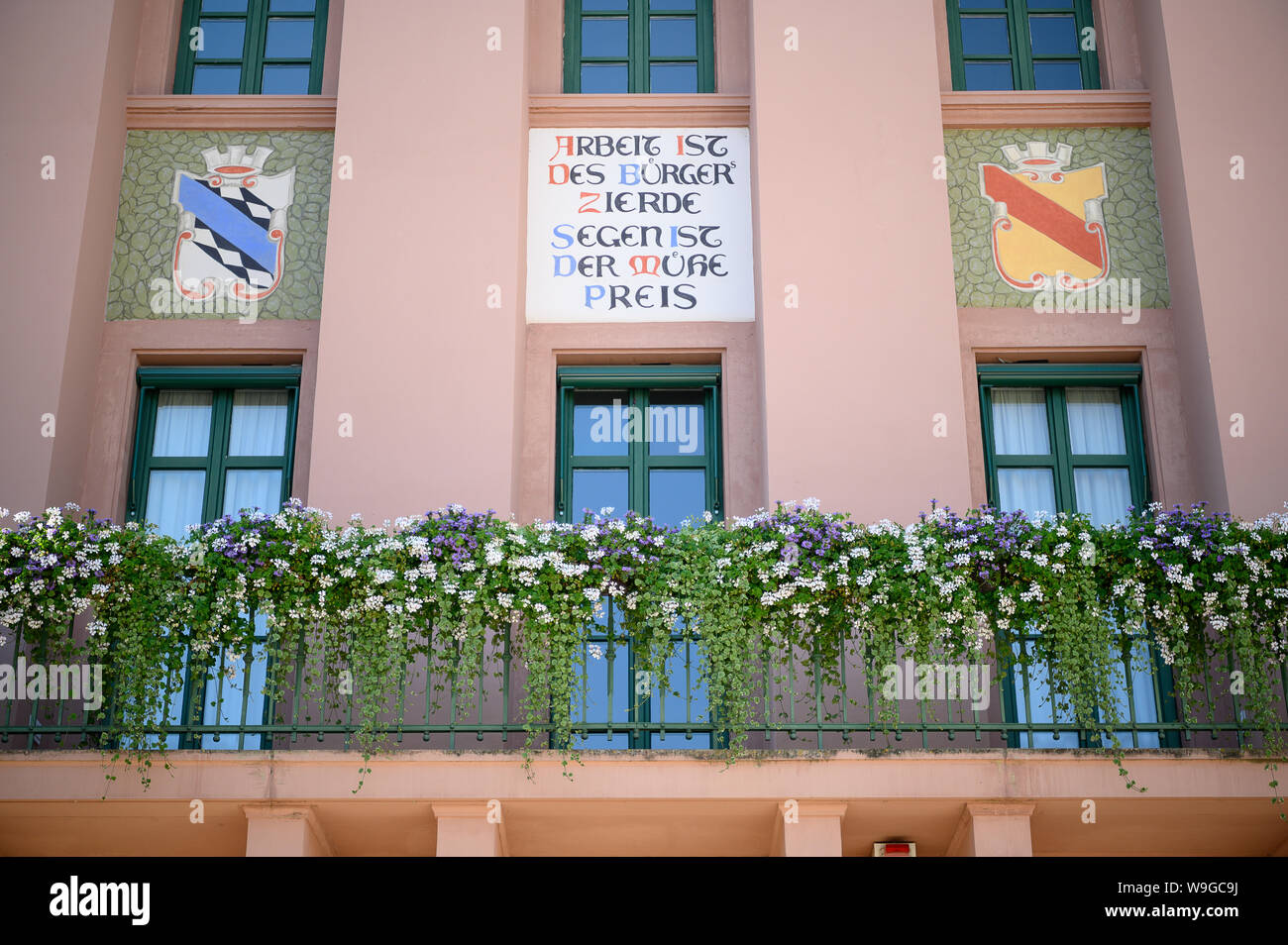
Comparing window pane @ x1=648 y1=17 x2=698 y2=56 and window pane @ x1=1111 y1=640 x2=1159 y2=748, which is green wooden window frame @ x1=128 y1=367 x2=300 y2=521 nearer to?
window pane @ x1=648 y1=17 x2=698 y2=56

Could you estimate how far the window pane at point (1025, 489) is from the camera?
11797 mm

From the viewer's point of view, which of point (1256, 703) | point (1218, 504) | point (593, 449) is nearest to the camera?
point (1256, 703)

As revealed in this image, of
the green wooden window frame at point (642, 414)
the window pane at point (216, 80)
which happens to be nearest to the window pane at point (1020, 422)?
the green wooden window frame at point (642, 414)

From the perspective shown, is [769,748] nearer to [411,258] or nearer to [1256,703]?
[1256,703]

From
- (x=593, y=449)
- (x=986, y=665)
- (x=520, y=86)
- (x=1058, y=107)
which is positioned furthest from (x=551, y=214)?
(x=986, y=665)

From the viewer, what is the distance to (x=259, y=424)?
39.5ft

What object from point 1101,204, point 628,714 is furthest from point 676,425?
point 1101,204

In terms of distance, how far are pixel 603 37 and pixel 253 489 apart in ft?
15.1

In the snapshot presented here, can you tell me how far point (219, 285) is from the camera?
12.2 m

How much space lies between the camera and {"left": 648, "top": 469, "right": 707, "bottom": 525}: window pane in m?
11.7

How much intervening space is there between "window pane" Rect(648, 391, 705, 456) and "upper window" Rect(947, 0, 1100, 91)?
11.2ft

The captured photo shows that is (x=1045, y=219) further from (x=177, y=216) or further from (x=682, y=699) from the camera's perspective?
(x=177, y=216)

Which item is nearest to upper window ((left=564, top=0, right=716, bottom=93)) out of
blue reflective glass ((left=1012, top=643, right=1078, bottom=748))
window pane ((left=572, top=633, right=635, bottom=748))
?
window pane ((left=572, top=633, right=635, bottom=748))

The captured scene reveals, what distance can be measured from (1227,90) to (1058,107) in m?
1.23
